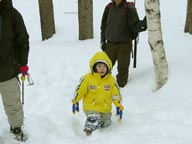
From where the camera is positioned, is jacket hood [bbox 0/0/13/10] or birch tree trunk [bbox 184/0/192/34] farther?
birch tree trunk [bbox 184/0/192/34]

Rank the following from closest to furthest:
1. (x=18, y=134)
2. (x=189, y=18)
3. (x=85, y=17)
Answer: (x=18, y=134) → (x=189, y=18) → (x=85, y=17)

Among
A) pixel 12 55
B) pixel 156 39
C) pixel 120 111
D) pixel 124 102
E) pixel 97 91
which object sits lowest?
pixel 124 102

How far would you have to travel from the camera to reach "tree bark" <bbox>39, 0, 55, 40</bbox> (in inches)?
500

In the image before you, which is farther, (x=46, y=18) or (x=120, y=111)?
(x=46, y=18)

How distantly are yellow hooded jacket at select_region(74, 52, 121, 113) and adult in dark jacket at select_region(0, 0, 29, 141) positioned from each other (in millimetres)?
978

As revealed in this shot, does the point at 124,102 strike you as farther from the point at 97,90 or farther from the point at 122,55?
the point at 97,90

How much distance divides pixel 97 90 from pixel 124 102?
1353 millimetres

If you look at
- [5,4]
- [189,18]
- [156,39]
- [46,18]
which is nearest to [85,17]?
[46,18]

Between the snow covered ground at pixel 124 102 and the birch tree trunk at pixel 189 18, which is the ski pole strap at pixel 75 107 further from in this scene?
the birch tree trunk at pixel 189 18

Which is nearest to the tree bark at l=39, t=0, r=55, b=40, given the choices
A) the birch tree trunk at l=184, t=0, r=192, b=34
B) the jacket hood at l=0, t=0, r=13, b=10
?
the birch tree trunk at l=184, t=0, r=192, b=34

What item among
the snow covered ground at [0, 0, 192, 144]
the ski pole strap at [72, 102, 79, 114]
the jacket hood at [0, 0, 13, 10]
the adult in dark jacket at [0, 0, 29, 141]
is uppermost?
the jacket hood at [0, 0, 13, 10]

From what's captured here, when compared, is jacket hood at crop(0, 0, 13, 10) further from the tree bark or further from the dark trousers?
the tree bark

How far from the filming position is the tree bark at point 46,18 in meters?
12.7

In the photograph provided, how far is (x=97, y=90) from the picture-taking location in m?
5.39
